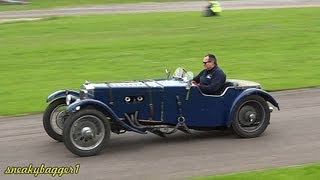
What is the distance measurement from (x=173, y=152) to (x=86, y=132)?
1383 mm

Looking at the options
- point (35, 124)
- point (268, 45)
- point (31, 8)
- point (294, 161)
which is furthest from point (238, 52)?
point (31, 8)

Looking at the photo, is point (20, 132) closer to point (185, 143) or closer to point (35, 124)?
point (35, 124)

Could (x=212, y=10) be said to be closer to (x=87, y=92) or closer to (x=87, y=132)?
(x=87, y=92)

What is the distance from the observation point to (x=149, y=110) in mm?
9367

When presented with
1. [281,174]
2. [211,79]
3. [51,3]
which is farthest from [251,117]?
[51,3]

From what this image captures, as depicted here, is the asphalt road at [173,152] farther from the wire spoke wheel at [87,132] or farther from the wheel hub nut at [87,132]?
the wheel hub nut at [87,132]

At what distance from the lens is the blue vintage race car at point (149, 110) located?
8.86 meters

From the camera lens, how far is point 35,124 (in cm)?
1141

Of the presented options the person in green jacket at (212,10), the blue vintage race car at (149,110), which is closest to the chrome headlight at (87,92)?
the blue vintage race car at (149,110)

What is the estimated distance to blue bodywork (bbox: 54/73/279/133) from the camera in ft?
29.9

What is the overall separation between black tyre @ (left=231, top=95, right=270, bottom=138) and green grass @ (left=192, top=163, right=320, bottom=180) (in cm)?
207

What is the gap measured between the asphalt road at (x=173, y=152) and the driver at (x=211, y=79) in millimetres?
852

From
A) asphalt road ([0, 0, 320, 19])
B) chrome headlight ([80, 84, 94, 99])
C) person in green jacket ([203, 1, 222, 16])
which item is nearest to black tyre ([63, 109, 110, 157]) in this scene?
chrome headlight ([80, 84, 94, 99])

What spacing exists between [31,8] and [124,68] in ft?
92.0
